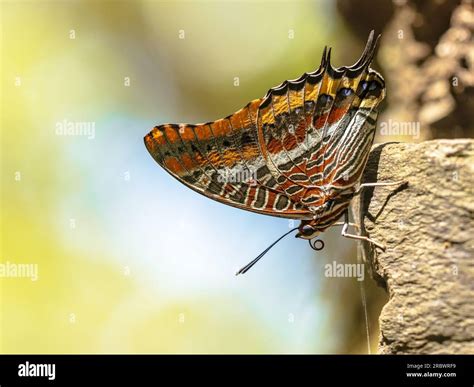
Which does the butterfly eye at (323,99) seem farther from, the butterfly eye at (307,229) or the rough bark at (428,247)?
the butterfly eye at (307,229)

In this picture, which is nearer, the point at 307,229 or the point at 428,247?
the point at 428,247

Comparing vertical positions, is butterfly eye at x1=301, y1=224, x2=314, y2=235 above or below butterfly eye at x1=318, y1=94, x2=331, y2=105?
below

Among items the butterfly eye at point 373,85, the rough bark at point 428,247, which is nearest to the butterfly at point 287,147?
the butterfly eye at point 373,85

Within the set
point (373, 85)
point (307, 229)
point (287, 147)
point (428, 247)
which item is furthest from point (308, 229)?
point (373, 85)

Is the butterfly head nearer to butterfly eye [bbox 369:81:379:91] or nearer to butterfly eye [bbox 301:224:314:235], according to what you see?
butterfly eye [bbox 301:224:314:235]

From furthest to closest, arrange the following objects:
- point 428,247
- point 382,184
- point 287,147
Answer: point 287,147 < point 382,184 < point 428,247

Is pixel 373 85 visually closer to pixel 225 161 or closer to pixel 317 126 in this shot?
pixel 317 126

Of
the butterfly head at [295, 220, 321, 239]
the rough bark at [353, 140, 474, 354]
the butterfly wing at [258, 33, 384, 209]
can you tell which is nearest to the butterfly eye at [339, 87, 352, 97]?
the butterfly wing at [258, 33, 384, 209]

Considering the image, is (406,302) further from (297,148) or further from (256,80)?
(256,80)
